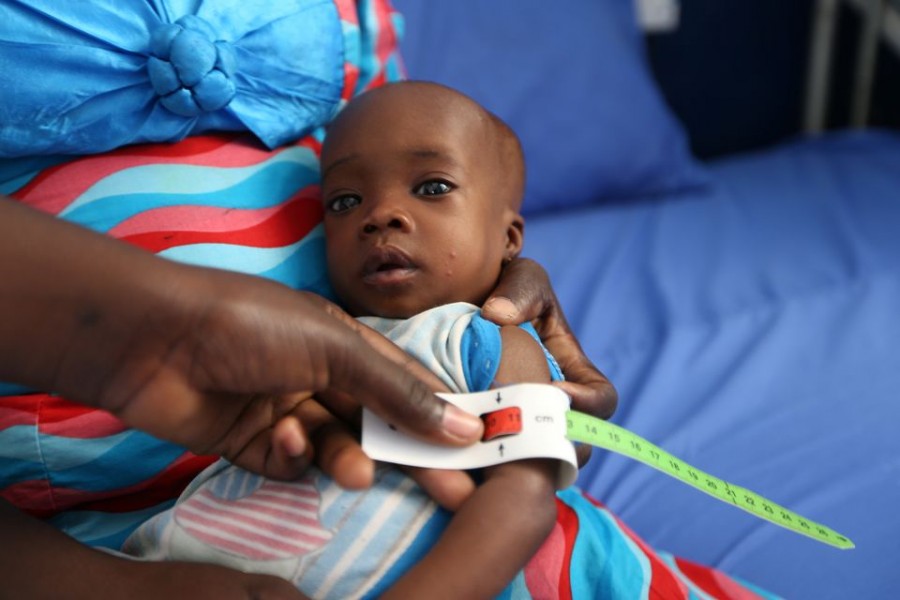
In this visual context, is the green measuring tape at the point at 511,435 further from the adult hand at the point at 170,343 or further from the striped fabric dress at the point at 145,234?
the striped fabric dress at the point at 145,234

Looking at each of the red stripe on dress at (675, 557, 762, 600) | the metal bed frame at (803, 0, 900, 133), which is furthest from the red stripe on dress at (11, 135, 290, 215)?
the metal bed frame at (803, 0, 900, 133)

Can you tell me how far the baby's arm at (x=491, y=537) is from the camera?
2.62 feet

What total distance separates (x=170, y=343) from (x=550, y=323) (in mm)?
558

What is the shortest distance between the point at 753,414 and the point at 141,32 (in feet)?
3.46

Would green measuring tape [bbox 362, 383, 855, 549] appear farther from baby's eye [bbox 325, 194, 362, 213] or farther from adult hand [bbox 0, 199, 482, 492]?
baby's eye [bbox 325, 194, 362, 213]

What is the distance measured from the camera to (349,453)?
2.81 feet

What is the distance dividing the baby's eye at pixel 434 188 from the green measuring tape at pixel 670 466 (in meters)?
0.36

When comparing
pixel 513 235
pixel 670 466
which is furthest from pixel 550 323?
pixel 670 466

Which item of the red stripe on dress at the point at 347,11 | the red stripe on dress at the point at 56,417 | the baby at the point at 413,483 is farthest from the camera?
the red stripe on dress at the point at 347,11

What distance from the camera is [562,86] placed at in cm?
213

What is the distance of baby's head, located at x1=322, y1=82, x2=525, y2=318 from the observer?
110 cm

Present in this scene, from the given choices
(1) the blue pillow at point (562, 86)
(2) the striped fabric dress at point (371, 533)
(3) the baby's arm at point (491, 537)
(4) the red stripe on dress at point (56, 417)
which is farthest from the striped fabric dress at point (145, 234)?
(1) the blue pillow at point (562, 86)

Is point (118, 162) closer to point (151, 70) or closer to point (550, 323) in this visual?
point (151, 70)

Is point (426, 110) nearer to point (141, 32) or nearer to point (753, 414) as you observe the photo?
point (141, 32)
